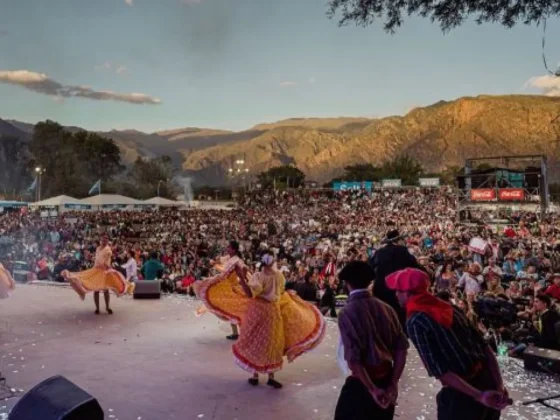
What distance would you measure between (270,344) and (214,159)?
146 meters

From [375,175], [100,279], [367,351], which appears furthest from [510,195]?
[375,175]

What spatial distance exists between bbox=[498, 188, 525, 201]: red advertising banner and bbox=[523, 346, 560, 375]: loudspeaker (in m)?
19.2

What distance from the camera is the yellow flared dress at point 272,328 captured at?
16.1ft

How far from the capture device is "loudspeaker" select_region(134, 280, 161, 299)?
10461mm

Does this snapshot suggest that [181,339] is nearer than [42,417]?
No

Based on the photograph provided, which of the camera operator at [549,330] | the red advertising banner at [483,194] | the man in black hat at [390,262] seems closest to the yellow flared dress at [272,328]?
the man in black hat at [390,262]

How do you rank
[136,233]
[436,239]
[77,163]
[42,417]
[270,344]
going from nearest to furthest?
1. [42,417]
2. [270,344]
3. [436,239]
4. [136,233]
5. [77,163]

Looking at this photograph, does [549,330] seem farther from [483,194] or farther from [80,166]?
[80,166]

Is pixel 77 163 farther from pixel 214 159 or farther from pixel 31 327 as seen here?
pixel 214 159

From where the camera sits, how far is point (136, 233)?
81.3 ft

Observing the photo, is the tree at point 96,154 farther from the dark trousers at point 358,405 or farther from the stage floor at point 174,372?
the dark trousers at point 358,405

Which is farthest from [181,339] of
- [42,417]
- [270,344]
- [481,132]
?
[481,132]

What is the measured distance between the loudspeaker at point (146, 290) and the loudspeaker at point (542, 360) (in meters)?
7.30

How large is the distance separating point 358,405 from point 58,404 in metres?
1.65
